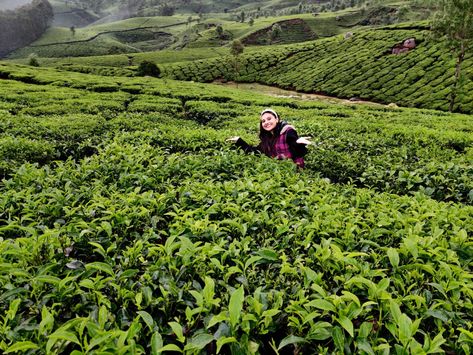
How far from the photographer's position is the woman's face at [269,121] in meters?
7.24

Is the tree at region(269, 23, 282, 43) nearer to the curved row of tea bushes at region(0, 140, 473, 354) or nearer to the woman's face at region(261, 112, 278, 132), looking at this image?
the woman's face at region(261, 112, 278, 132)

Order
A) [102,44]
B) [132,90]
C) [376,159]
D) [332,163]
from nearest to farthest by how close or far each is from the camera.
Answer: [376,159]
[332,163]
[132,90]
[102,44]

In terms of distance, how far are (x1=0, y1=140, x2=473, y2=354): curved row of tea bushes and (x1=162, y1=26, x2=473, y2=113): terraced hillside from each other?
33.7 metres

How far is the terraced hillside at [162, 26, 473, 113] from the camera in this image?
36438mm

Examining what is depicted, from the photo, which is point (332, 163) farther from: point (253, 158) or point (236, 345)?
point (236, 345)

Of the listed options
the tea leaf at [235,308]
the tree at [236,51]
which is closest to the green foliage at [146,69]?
the tree at [236,51]

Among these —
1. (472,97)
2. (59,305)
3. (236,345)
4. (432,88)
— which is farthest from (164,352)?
(432,88)

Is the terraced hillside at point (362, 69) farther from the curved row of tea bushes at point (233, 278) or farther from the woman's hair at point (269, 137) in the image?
the curved row of tea bushes at point (233, 278)

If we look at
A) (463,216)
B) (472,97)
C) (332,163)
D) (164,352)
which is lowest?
(472,97)

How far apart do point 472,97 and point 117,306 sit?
3882 centimetres

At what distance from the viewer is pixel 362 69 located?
151 feet

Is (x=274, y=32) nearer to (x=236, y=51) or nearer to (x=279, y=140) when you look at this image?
(x=236, y=51)

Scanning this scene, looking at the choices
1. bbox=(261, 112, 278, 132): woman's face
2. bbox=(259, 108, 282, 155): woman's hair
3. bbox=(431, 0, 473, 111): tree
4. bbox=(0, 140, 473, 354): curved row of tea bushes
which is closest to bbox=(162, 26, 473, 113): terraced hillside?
bbox=(431, 0, 473, 111): tree

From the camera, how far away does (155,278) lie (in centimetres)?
244
